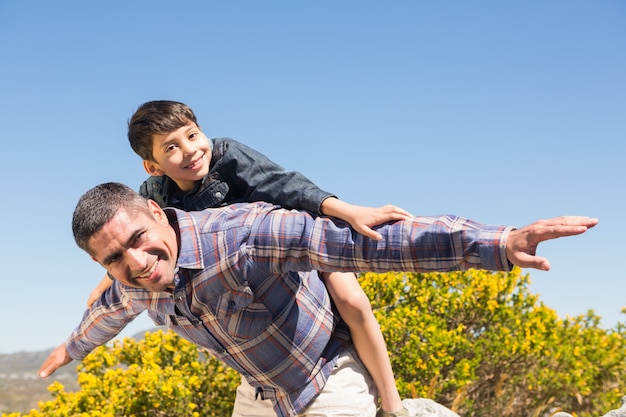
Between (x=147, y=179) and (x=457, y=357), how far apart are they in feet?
11.6

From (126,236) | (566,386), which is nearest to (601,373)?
(566,386)

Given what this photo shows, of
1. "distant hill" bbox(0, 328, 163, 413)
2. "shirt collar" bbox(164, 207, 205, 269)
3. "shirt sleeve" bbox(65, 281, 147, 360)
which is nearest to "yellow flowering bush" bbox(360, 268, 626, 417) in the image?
"shirt sleeve" bbox(65, 281, 147, 360)

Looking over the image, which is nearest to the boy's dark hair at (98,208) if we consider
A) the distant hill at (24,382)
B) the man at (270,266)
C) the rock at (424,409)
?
the man at (270,266)

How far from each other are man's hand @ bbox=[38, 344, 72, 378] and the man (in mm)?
737

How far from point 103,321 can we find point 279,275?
1285mm

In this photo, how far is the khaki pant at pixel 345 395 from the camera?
3197 mm

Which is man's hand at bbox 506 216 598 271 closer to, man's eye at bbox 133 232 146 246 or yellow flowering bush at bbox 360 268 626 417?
man's eye at bbox 133 232 146 246

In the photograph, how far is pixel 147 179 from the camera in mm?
3723

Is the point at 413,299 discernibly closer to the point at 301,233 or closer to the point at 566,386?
the point at 566,386

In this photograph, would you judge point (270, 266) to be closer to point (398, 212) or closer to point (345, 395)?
point (398, 212)

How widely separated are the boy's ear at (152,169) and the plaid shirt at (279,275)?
0.62 m

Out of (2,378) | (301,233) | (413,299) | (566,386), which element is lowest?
(2,378)

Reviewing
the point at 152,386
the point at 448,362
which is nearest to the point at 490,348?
the point at 448,362

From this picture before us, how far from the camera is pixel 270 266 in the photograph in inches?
105
